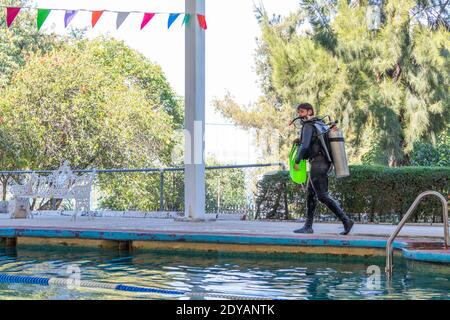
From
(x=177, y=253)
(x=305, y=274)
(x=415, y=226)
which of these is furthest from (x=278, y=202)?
(x=305, y=274)

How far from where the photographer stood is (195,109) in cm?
1263

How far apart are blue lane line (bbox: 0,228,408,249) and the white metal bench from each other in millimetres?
2421

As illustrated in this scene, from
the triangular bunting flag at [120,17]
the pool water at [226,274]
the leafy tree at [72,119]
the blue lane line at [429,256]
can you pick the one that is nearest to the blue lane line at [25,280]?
the pool water at [226,274]

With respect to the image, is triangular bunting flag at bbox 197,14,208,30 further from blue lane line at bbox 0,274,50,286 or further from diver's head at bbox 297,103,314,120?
blue lane line at bbox 0,274,50,286

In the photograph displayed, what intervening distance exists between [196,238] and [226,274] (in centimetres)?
161

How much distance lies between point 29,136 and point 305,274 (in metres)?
18.7

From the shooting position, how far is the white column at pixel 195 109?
1259 cm

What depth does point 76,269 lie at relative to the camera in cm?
841

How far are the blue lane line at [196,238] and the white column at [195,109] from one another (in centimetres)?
276

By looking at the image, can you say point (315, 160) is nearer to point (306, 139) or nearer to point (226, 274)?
point (306, 139)

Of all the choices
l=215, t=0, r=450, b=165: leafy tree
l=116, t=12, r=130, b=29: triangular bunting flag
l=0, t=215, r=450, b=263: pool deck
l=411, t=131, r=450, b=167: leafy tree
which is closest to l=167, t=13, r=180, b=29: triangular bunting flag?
l=116, t=12, r=130, b=29: triangular bunting flag

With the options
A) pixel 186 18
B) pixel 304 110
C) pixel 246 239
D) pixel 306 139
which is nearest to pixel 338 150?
pixel 306 139
